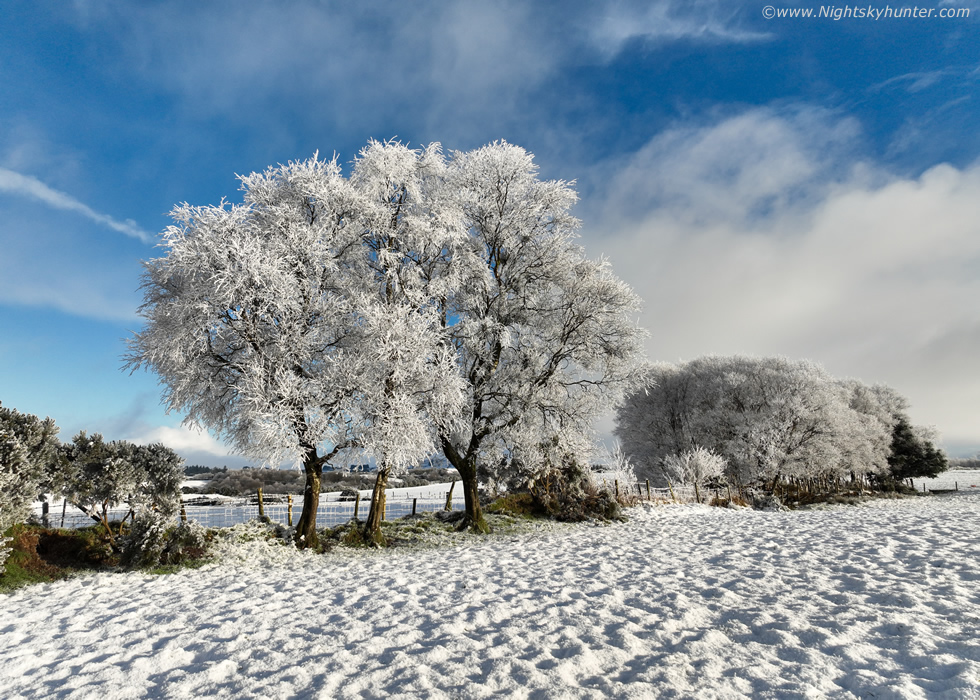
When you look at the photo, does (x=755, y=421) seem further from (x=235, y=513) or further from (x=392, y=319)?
(x=235, y=513)

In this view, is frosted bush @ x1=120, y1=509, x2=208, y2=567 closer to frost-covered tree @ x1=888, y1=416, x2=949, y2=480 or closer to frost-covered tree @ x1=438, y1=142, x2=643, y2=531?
frost-covered tree @ x1=438, y1=142, x2=643, y2=531

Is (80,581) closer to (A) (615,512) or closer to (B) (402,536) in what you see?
(B) (402,536)

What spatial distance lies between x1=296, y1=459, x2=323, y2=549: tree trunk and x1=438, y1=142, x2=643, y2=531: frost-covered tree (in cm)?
428

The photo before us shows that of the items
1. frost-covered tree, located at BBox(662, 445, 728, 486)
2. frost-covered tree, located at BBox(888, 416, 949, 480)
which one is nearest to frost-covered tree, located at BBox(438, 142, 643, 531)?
frost-covered tree, located at BBox(662, 445, 728, 486)

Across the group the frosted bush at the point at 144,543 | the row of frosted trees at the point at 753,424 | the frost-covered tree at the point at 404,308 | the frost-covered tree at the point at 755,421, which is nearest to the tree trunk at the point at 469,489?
the frost-covered tree at the point at 404,308

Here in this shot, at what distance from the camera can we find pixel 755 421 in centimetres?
3638

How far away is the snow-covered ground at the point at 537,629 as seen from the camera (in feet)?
14.8

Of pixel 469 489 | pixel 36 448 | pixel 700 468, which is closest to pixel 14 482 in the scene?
pixel 36 448

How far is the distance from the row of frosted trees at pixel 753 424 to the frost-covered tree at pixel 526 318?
51.2ft

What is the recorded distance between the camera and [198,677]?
505 cm

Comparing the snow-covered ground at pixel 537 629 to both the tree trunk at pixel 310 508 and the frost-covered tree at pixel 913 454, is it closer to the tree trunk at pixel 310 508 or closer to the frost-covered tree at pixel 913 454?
the tree trunk at pixel 310 508

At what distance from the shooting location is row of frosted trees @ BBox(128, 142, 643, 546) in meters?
12.5

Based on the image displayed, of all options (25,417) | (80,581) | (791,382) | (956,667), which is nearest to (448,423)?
(80,581)

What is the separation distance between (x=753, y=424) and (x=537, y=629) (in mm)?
35656
